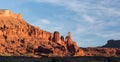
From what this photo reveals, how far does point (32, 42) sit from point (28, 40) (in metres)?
1.78

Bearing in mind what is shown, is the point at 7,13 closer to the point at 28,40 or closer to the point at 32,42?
the point at 28,40

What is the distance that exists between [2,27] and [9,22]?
948cm

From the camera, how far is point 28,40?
152m

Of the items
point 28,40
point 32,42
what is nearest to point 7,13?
point 28,40

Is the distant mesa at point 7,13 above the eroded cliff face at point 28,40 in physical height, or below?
above

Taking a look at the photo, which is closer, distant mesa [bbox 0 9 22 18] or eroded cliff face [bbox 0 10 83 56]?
eroded cliff face [bbox 0 10 83 56]

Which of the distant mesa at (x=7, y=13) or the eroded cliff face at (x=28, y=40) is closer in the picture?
the eroded cliff face at (x=28, y=40)

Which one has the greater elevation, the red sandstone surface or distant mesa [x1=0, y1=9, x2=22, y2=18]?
distant mesa [x1=0, y1=9, x2=22, y2=18]

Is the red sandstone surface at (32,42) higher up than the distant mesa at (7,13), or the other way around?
the distant mesa at (7,13)

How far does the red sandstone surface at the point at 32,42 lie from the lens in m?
136

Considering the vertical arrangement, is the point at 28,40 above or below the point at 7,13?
below

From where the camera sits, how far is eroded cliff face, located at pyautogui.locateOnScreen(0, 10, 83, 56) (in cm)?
13575

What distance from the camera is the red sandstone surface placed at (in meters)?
136

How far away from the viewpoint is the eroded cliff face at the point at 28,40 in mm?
135750
